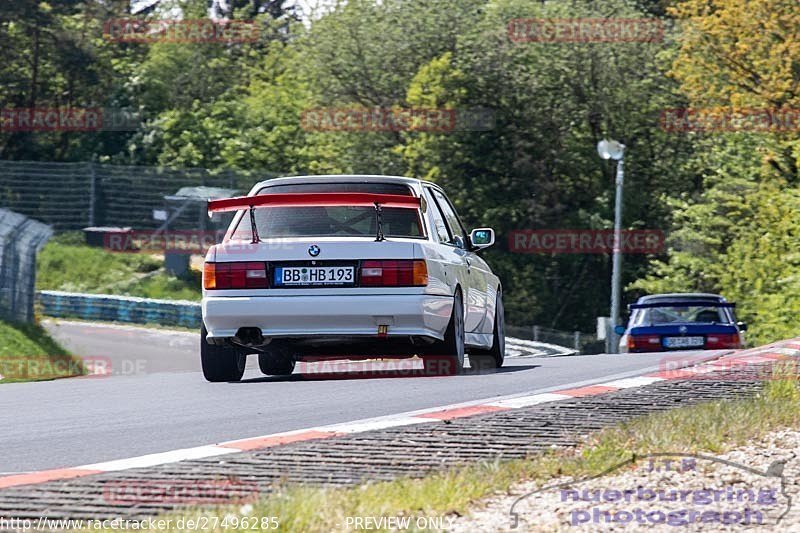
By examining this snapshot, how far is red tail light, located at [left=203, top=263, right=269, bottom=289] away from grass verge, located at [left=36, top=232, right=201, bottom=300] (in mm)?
34370

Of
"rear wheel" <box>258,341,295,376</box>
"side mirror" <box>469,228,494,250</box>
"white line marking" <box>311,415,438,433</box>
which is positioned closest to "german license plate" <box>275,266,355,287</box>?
"side mirror" <box>469,228,494,250</box>

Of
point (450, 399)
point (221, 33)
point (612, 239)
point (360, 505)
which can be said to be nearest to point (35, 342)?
point (450, 399)

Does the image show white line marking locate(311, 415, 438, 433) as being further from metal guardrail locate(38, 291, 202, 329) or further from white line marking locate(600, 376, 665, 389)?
metal guardrail locate(38, 291, 202, 329)

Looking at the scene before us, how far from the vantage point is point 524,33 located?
57.4 metres

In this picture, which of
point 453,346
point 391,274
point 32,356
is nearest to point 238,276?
point 391,274

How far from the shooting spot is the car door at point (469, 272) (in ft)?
44.8

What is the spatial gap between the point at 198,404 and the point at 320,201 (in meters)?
1.85

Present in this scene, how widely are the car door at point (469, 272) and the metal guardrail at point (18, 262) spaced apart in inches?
450

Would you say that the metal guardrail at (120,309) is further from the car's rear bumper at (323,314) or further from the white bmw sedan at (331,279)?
the car's rear bumper at (323,314)

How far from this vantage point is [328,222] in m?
12.5

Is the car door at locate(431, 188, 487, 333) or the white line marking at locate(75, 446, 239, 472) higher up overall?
the car door at locate(431, 188, 487, 333)

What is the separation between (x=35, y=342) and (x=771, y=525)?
21.2 meters

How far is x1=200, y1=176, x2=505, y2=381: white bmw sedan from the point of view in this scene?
39.3 feet

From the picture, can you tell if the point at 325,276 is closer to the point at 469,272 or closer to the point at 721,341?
the point at 469,272
